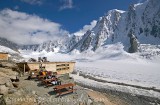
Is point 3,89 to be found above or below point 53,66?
below

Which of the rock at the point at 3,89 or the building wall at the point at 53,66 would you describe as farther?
the building wall at the point at 53,66

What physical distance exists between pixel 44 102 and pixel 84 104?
16.5 feet

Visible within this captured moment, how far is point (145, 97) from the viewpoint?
39.9 meters

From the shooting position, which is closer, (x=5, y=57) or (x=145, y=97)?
(x=145, y=97)

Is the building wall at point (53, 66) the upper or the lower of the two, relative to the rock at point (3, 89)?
upper

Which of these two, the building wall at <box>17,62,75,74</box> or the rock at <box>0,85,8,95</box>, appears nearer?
the rock at <box>0,85,8,95</box>

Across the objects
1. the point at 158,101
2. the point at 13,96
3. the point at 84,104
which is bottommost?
the point at 158,101

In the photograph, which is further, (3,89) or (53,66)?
(53,66)

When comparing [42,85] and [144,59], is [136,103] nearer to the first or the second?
[42,85]

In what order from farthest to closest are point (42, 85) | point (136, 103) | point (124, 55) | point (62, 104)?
point (124, 55) → point (136, 103) → point (42, 85) → point (62, 104)

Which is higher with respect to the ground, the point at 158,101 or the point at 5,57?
the point at 5,57

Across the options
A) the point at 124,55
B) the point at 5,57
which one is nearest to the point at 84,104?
the point at 5,57

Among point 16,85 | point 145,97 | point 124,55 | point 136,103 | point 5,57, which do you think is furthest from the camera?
point 124,55

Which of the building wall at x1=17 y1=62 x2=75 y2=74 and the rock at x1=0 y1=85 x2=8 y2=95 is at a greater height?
the building wall at x1=17 y1=62 x2=75 y2=74
